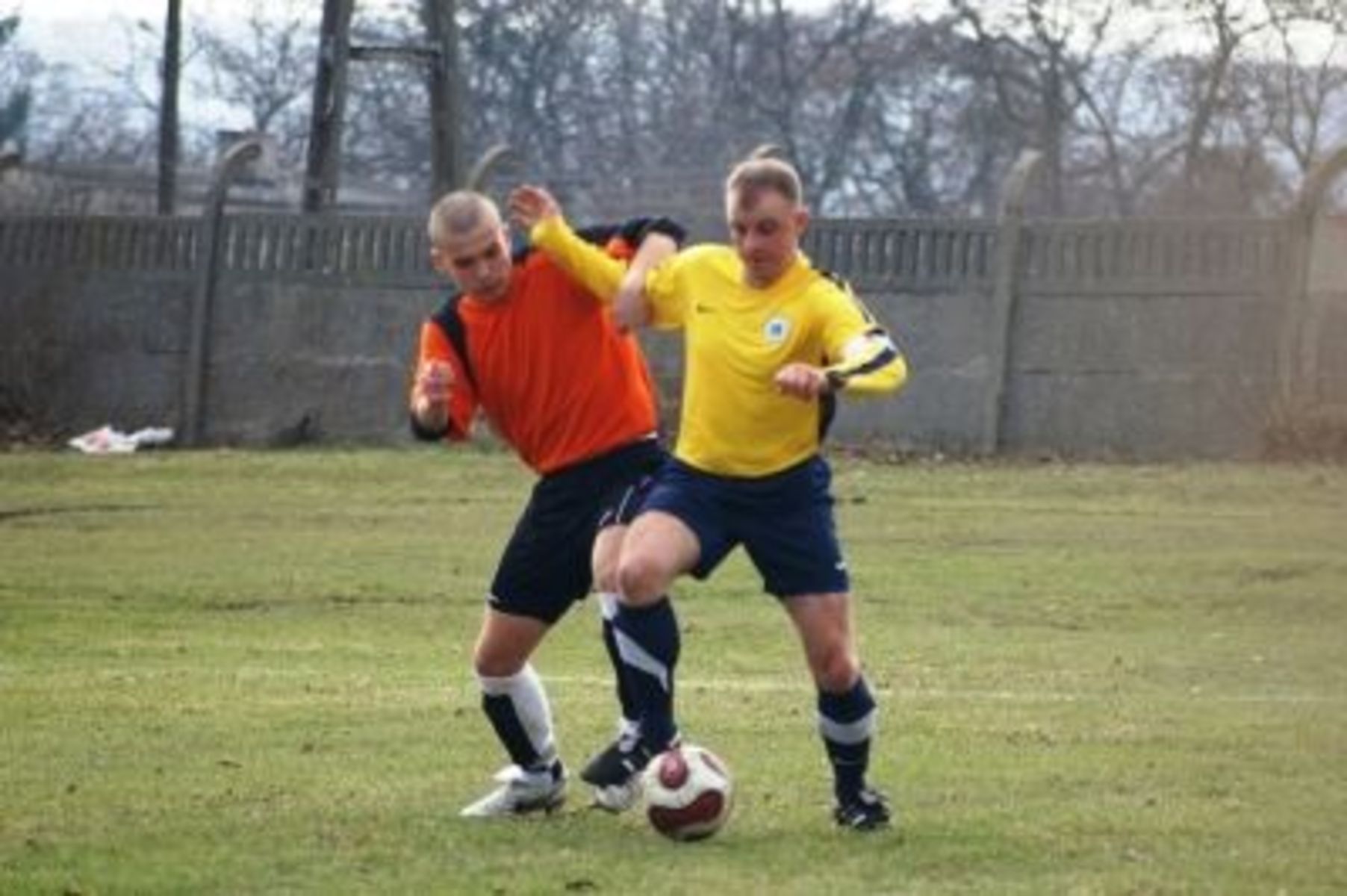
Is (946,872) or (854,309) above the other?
(854,309)

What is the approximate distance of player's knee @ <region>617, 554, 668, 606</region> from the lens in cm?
923

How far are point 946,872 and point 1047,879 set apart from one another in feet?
0.90

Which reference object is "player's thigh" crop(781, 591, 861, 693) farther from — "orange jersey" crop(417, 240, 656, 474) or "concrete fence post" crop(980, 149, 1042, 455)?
"concrete fence post" crop(980, 149, 1042, 455)

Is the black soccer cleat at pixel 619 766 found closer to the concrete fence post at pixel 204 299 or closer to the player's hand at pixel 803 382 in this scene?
the player's hand at pixel 803 382

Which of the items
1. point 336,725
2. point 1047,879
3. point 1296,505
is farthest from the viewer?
point 1296,505

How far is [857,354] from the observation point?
9.13 metres

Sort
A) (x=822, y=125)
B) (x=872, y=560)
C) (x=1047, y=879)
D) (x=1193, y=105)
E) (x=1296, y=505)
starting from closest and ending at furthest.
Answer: (x=1047, y=879) < (x=872, y=560) < (x=1296, y=505) < (x=1193, y=105) < (x=822, y=125)

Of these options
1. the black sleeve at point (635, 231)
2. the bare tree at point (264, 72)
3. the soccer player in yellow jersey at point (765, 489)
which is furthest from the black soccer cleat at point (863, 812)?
the bare tree at point (264, 72)

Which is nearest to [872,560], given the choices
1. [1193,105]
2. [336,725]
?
[336,725]

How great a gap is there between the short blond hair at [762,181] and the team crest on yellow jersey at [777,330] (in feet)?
1.04

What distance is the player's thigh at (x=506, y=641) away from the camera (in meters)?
9.88

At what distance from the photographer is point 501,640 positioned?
991cm

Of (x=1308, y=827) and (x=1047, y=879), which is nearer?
(x=1047, y=879)

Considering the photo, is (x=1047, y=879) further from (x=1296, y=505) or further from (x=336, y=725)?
(x=1296, y=505)
